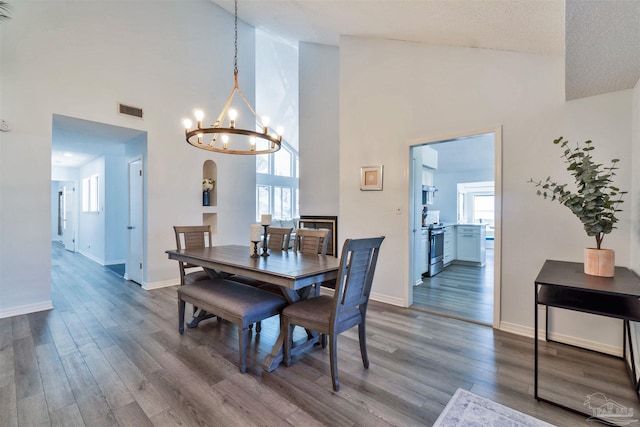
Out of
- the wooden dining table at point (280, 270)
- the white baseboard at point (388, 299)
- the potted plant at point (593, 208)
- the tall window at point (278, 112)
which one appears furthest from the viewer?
the tall window at point (278, 112)

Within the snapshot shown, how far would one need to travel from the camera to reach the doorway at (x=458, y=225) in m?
3.17

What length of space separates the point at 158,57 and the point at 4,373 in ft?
14.0

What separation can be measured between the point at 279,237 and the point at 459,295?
8.69 ft

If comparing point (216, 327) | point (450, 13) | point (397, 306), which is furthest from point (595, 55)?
point (216, 327)

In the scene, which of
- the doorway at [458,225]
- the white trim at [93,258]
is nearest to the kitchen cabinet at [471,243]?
the doorway at [458,225]

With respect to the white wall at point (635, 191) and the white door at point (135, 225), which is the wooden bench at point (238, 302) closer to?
the white door at point (135, 225)

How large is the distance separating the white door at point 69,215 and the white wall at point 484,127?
326 inches

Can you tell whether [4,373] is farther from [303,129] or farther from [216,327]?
[303,129]

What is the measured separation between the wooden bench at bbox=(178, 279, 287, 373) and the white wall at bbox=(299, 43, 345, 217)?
4137 mm

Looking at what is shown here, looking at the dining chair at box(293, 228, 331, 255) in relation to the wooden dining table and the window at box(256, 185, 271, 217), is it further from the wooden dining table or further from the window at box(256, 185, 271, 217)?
the window at box(256, 185, 271, 217)

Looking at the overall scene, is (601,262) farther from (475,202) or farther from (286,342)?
(475,202)

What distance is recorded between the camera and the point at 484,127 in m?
2.89

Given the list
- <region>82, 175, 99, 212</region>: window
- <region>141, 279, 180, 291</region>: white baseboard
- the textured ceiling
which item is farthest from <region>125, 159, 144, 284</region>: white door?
the textured ceiling

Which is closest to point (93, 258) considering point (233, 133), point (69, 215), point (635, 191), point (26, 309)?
point (69, 215)
